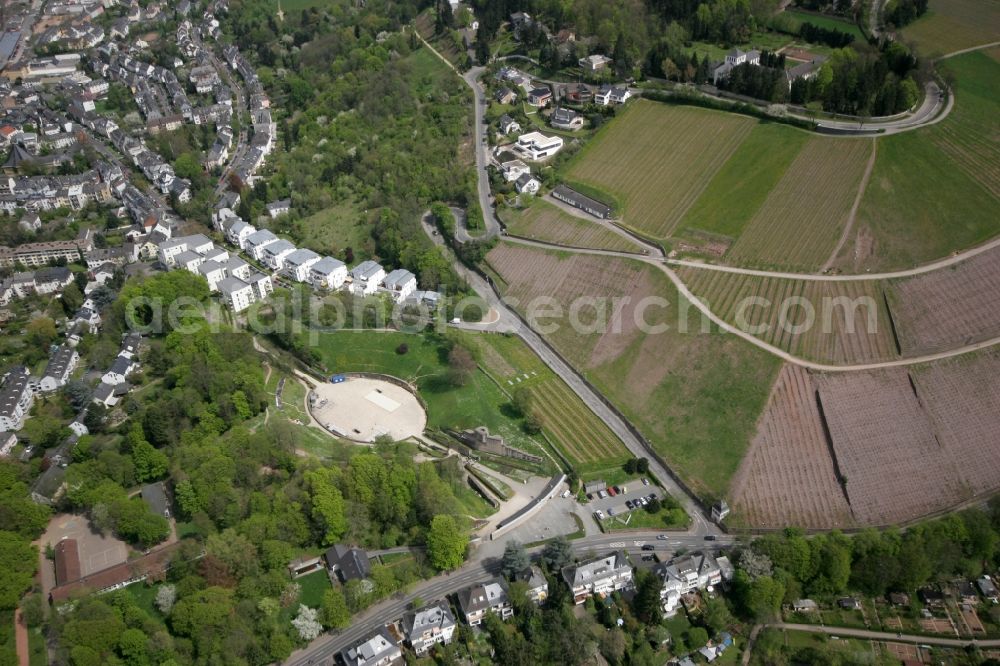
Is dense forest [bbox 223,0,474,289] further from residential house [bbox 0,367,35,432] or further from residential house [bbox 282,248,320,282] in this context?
residential house [bbox 0,367,35,432]

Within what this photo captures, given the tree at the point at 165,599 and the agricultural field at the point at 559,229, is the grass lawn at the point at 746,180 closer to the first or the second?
the agricultural field at the point at 559,229

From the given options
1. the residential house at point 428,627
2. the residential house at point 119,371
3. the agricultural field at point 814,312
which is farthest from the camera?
the residential house at point 119,371

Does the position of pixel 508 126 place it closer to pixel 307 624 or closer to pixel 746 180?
pixel 746 180

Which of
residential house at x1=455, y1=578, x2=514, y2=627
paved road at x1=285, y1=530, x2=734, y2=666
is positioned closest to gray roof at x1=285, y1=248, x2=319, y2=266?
paved road at x1=285, y1=530, x2=734, y2=666

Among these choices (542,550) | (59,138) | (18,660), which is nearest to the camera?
(18,660)

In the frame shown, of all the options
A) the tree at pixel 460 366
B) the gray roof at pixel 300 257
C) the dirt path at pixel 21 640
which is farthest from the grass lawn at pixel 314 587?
the gray roof at pixel 300 257

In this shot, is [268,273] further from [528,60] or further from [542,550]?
[528,60]

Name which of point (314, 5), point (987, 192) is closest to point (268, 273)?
point (987, 192)
